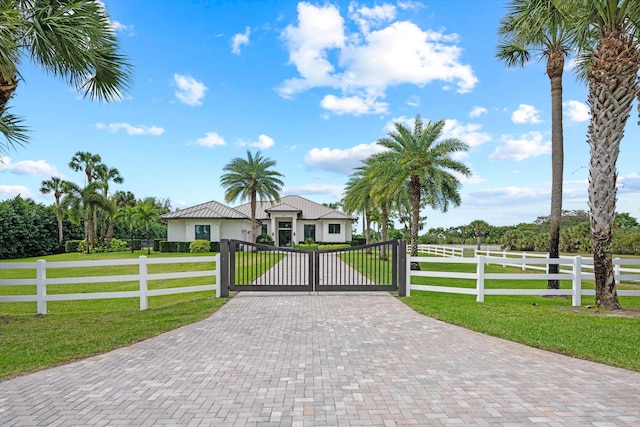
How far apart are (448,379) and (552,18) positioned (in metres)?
11.5

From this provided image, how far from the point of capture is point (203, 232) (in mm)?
35469

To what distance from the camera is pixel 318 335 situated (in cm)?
633

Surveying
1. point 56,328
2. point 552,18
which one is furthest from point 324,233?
point 56,328

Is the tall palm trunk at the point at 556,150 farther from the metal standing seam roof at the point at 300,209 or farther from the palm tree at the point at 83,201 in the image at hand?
the palm tree at the point at 83,201

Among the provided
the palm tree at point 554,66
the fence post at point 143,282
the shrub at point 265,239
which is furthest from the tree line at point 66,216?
the palm tree at point 554,66

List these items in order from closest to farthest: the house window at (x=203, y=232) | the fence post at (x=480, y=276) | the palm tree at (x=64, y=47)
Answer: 1. the palm tree at (x=64, y=47)
2. the fence post at (x=480, y=276)
3. the house window at (x=203, y=232)

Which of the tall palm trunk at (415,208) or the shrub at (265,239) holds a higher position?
the tall palm trunk at (415,208)

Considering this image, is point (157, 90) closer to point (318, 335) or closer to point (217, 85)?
point (217, 85)

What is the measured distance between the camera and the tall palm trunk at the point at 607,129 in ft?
27.7

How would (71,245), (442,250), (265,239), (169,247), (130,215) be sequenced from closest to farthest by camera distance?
(442,250), (169,247), (71,245), (130,215), (265,239)

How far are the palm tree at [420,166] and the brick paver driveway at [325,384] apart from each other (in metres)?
12.3

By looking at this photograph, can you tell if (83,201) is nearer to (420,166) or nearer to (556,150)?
(420,166)

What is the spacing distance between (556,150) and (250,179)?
2632cm

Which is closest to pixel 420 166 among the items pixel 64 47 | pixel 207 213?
pixel 64 47
